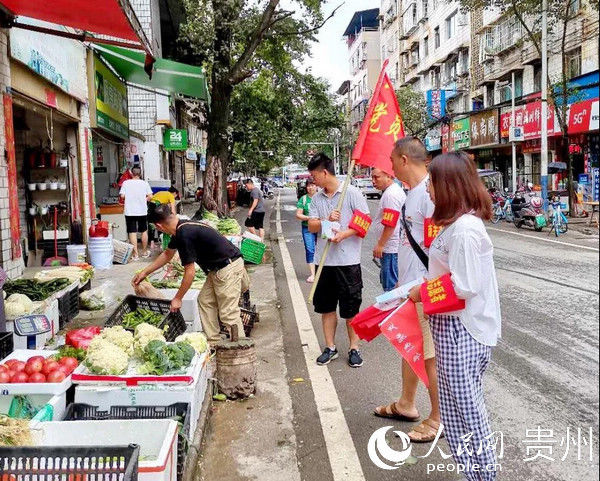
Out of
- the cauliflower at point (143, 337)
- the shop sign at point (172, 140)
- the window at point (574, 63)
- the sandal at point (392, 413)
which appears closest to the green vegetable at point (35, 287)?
the cauliflower at point (143, 337)

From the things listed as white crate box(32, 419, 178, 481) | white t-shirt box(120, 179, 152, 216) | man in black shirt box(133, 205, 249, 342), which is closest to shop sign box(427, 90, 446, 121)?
white t-shirt box(120, 179, 152, 216)

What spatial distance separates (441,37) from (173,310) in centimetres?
4025

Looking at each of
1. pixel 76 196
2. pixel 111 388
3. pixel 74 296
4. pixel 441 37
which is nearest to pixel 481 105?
→ pixel 441 37

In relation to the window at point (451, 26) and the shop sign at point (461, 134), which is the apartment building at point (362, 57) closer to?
the window at point (451, 26)

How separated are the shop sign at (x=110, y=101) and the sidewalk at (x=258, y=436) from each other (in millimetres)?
9817

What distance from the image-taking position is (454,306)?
2.80 meters

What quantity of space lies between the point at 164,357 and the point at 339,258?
79.8 inches

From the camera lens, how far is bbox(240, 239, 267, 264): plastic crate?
37.1 ft

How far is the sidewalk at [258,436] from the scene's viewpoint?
3648 millimetres

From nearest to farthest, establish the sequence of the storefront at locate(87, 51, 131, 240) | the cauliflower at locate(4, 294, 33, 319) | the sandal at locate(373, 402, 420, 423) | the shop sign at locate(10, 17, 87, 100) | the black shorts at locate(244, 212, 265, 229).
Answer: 1. the sandal at locate(373, 402, 420, 423)
2. the cauliflower at locate(4, 294, 33, 319)
3. the shop sign at locate(10, 17, 87, 100)
4. the storefront at locate(87, 51, 131, 240)
5. the black shorts at locate(244, 212, 265, 229)

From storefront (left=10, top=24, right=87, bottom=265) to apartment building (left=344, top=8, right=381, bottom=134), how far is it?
187 feet

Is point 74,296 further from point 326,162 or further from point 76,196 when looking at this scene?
point 76,196

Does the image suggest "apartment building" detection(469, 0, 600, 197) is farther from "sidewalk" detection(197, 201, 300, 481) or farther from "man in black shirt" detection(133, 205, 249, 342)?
"sidewalk" detection(197, 201, 300, 481)

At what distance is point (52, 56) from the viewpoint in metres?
10.0
